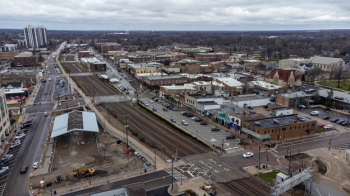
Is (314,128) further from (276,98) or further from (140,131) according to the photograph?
(140,131)


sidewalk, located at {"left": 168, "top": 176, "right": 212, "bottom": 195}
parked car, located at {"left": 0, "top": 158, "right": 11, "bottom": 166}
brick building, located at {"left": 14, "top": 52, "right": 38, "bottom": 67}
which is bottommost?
parked car, located at {"left": 0, "top": 158, "right": 11, "bottom": 166}

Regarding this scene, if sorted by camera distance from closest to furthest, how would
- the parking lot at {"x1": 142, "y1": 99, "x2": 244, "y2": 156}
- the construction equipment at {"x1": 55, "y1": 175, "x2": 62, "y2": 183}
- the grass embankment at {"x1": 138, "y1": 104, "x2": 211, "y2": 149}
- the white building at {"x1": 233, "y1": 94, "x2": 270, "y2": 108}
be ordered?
the construction equipment at {"x1": 55, "y1": 175, "x2": 62, "y2": 183}
the parking lot at {"x1": 142, "y1": 99, "x2": 244, "y2": 156}
the grass embankment at {"x1": 138, "y1": 104, "x2": 211, "y2": 149}
the white building at {"x1": 233, "y1": 94, "x2": 270, "y2": 108}

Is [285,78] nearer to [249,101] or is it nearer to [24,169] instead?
[249,101]

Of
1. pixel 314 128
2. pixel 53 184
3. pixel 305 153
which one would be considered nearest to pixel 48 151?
pixel 53 184

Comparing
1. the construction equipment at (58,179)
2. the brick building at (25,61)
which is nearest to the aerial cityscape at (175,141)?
the construction equipment at (58,179)

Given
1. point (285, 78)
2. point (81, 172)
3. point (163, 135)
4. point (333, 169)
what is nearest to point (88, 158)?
point (81, 172)

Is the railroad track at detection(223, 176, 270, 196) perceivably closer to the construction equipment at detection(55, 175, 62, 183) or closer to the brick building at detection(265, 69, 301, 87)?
the construction equipment at detection(55, 175, 62, 183)

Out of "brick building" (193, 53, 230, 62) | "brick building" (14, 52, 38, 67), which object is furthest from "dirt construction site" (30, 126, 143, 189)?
"brick building" (14, 52, 38, 67)
